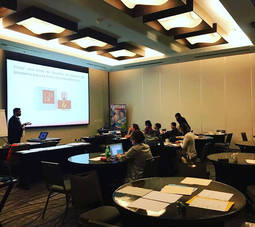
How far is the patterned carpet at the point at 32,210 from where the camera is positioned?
12.0 ft

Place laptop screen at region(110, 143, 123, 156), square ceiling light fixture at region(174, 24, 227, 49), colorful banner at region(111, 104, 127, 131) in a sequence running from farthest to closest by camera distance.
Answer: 1. colorful banner at region(111, 104, 127, 131)
2. square ceiling light fixture at region(174, 24, 227, 49)
3. laptop screen at region(110, 143, 123, 156)

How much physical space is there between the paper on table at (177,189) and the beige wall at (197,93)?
7619 mm

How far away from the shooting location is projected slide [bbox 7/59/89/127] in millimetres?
8000

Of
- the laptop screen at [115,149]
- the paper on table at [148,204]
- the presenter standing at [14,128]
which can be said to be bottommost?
the paper on table at [148,204]

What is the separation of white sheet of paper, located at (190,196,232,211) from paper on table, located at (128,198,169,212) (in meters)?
0.24

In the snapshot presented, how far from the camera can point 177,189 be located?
2453 mm

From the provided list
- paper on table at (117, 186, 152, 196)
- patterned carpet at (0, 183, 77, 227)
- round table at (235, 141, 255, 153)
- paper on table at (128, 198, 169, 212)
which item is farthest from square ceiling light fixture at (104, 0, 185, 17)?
paper on table at (128, 198, 169, 212)

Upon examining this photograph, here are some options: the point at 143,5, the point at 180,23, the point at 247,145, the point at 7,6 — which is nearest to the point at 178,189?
the point at 247,145

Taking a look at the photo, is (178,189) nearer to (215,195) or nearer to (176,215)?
(215,195)

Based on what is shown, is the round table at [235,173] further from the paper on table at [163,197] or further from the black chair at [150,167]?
the paper on table at [163,197]

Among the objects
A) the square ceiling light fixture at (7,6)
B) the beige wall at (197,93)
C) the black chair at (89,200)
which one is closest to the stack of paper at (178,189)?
the black chair at (89,200)

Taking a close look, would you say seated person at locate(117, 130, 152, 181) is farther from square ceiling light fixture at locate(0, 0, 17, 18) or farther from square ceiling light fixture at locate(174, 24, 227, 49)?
square ceiling light fixture at locate(174, 24, 227, 49)

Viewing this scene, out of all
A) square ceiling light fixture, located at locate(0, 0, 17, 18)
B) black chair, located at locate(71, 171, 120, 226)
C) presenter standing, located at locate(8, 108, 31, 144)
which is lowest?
black chair, located at locate(71, 171, 120, 226)

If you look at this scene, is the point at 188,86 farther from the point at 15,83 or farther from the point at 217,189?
the point at 217,189
